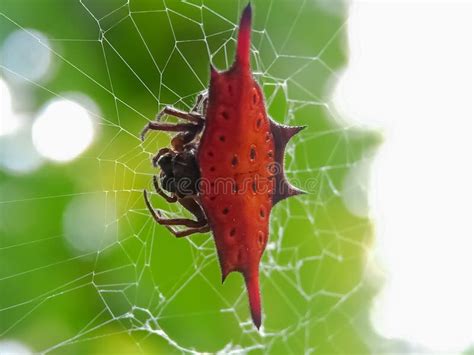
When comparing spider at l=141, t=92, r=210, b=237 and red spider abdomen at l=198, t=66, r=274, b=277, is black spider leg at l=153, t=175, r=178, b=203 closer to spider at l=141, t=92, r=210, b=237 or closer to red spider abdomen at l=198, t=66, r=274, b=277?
spider at l=141, t=92, r=210, b=237

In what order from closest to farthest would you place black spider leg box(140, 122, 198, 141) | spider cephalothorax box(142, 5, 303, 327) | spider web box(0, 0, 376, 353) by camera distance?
spider cephalothorax box(142, 5, 303, 327) < black spider leg box(140, 122, 198, 141) < spider web box(0, 0, 376, 353)

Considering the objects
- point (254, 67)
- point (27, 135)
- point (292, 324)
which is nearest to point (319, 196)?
point (292, 324)

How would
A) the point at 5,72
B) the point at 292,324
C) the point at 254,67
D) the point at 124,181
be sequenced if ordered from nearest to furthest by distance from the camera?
the point at 5,72, the point at 124,181, the point at 254,67, the point at 292,324

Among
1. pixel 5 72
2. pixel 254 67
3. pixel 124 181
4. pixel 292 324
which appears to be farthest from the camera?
pixel 292 324

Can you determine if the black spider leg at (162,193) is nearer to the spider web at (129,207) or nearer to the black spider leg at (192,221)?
the black spider leg at (192,221)

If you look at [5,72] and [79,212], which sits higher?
[5,72]

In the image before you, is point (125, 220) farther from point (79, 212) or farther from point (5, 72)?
point (5, 72)

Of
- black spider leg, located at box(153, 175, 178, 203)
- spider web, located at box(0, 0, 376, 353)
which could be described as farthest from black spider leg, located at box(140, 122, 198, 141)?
spider web, located at box(0, 0, 376, 353)

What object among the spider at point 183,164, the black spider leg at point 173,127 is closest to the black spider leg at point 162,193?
the spider at point 183,164

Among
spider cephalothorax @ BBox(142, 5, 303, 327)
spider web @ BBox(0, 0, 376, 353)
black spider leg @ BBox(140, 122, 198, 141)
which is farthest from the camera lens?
spider web @ BBox(0, 0, 376, 353)
